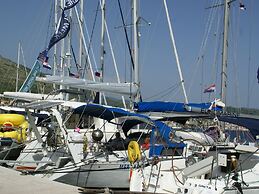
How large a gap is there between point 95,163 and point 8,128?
27.9ft

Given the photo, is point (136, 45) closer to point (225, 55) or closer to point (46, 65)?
point (225, 55)

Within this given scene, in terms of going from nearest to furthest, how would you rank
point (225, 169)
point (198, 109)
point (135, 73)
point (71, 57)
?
point (225, 169) → point (198, 109) → point (135, 73) → point (71, 57)

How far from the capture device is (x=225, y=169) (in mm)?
9758

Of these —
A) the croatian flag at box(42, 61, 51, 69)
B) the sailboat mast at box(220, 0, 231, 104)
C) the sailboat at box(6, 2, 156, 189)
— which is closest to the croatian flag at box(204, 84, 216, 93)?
the sailboat mast at box(220, 0, 231, 104)

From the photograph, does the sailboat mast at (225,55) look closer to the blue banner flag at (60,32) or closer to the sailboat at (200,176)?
the sailboat at (200,176)

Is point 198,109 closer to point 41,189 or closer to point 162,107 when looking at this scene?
point 162,107

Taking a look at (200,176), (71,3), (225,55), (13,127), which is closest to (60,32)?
(71,3)

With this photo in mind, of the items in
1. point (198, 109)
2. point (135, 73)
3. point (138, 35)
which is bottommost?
point (198, 109)

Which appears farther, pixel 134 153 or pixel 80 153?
pixel 80 153

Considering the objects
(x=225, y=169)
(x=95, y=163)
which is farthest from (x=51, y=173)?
(x=225, y=169)

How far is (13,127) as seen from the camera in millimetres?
18922

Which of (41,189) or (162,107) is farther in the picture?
(162,107)

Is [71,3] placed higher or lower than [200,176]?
higher

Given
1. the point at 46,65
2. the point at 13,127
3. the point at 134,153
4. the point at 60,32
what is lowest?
the point at 13,127
